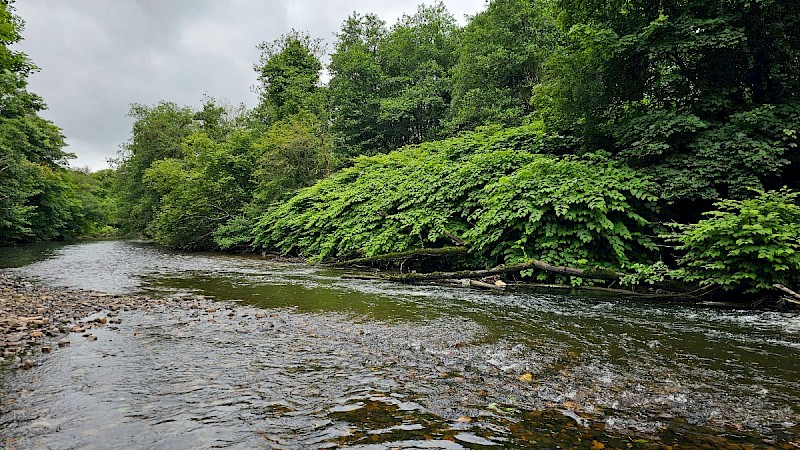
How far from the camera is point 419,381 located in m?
4.66

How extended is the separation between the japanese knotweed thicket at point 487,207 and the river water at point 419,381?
9.66ft

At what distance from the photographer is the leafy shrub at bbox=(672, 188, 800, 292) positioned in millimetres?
7773

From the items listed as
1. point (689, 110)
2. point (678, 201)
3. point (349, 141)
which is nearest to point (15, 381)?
point (678, 201)

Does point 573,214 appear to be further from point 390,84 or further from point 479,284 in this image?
point 390,84

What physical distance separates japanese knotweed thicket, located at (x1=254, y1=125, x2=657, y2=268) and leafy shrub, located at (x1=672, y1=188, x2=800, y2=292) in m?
1.93

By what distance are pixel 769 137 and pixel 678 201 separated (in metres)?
2.26

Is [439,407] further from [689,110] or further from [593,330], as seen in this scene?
[689,110]

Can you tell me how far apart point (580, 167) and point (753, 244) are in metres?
4.43

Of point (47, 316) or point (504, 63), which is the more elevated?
point (504, 63)

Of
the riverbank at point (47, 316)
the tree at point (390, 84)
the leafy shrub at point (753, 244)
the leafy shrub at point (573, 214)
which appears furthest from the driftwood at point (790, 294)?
the tree at point (390, 84)

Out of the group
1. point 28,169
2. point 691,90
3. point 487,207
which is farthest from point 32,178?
point 691,90

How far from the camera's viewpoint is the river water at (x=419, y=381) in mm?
3459

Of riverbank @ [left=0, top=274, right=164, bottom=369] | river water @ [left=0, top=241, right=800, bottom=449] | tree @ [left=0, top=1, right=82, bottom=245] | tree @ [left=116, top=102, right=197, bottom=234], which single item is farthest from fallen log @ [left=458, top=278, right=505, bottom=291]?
tree @ [left=116, top=102, right=197, bottom=234]

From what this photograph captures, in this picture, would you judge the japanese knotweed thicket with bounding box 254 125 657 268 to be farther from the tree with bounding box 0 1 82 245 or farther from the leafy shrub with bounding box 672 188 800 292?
the tree with bounding box 0 1 82 245
